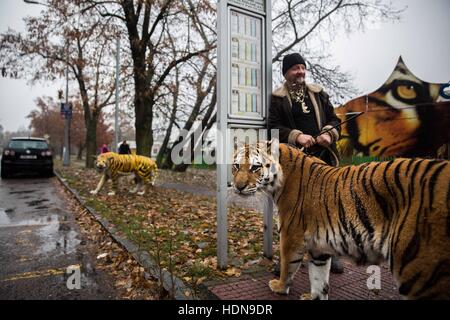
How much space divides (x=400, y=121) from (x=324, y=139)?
948 cm

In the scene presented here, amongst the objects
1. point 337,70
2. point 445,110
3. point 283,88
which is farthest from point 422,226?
point 337,70

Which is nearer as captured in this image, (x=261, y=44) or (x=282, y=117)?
(x=282, y=117)

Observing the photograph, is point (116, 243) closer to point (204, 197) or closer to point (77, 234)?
point (77, 234)

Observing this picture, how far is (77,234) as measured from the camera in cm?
562

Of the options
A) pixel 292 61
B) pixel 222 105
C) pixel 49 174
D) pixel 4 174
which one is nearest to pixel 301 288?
pixel 222 105

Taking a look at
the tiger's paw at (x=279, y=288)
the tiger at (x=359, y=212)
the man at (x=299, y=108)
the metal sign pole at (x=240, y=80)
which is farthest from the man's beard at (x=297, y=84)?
the tiger's paw at (x=279, y=288)

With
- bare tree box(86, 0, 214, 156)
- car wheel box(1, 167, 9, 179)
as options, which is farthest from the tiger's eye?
car wheel box(1, 167, 9, 179)

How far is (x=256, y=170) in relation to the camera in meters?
2.51

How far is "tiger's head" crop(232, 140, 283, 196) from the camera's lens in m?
2.50

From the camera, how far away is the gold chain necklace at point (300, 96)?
3.37 m

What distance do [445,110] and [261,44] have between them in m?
8.37

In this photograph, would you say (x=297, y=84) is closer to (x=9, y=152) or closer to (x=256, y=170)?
(x=256, y=170)

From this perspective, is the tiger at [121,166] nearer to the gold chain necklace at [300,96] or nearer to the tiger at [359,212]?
the gold chain necklace at [300,96]

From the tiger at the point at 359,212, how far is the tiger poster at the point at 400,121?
7603mm
